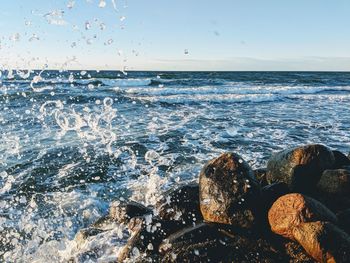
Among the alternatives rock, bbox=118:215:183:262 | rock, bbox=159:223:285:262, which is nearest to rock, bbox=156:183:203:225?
rock, bbox=118:215:183:262

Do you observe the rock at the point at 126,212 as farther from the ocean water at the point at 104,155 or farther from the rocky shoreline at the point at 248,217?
the ocean water at the point at 104,155

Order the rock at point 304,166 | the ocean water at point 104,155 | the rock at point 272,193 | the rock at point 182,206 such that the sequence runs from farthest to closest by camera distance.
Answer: the ocean water at point 104,155
the rock at point 304,166
the rock at point 182,206
the rock at point 272,193

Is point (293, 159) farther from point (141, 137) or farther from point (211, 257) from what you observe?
point (141, 137)

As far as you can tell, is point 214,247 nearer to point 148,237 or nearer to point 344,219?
point 148,237

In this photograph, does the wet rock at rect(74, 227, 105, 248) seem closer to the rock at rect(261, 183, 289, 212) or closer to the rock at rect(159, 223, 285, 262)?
the rock at rect(159, 223, 285, 262)

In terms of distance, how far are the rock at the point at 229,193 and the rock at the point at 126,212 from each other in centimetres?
118

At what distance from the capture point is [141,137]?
1243 cm

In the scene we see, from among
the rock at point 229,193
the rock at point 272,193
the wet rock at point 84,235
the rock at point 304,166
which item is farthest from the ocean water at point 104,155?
the rock at point 304,166

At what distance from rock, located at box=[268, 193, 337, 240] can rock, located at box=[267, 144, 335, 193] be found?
44.0 inches

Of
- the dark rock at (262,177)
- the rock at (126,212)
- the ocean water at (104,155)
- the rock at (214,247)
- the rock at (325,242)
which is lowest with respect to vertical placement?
the ocean water at (104,155)

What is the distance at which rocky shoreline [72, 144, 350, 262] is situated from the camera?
403cm

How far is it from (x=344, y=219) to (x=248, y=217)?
126 cm

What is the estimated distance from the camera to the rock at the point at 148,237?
452 centimetres

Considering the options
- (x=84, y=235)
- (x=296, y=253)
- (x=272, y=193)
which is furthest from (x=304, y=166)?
(x=84, y=235)
